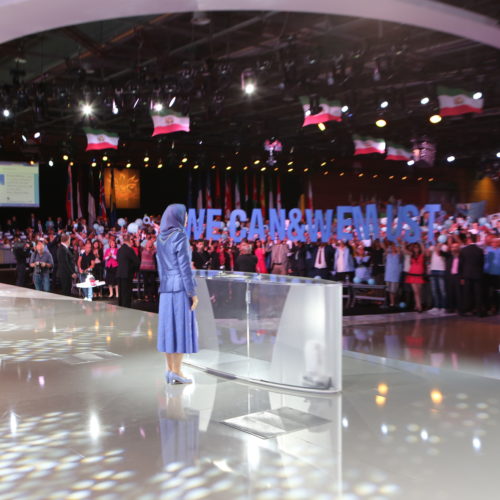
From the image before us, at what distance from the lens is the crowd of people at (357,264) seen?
33.8 feet

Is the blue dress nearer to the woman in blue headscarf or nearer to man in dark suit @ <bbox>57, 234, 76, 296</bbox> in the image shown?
the woman in blue headscarf

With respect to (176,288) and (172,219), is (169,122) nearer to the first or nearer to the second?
(172,219)

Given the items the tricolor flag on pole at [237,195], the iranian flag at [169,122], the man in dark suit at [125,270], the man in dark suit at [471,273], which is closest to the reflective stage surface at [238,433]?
the man in dark suit at [471,273]

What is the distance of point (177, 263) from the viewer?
488cm

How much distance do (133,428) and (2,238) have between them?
22216 mm

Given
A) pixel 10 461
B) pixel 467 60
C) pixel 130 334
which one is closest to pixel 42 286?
pixel 130 334

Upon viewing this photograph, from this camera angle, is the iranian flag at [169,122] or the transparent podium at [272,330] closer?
the transparent podium at [272,330]

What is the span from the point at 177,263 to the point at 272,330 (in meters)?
0.96

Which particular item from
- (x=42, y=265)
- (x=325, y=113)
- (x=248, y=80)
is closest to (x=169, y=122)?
(x=248, y=80)

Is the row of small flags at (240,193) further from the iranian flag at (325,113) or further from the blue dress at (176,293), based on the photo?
the blue dress at (176,293)

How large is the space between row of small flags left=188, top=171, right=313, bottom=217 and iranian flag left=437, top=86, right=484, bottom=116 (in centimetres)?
1534

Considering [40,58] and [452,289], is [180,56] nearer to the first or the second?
[40,58]

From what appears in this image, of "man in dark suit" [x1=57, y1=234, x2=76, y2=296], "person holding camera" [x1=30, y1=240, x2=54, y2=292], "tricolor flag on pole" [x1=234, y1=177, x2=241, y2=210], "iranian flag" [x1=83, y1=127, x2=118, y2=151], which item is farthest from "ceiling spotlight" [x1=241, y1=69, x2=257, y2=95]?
"tricolor flag on pole" [x1=234, y1=177, x2=241, y2=210]

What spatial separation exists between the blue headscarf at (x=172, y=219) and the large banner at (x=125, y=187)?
2174 centimetres
